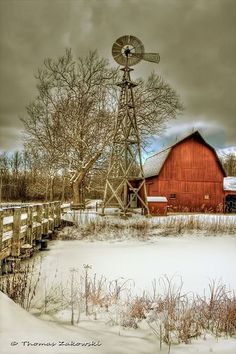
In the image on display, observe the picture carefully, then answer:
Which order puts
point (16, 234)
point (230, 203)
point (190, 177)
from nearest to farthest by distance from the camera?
1. point (16, 234)
2. point (190, 177)
3. point (230, 203)

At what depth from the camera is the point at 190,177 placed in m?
25.3

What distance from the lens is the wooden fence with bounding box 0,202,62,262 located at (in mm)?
7371

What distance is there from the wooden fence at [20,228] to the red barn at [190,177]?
12701 mm

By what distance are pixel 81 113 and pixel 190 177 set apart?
917cm

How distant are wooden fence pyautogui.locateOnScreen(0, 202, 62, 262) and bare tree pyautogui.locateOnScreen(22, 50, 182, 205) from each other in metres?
11.4

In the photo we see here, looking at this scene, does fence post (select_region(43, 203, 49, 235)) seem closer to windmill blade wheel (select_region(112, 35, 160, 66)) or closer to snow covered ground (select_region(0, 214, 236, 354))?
snow covered ground (select_region(0, 214, 236, 354))

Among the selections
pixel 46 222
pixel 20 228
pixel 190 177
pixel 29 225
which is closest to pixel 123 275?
pixel 20 228

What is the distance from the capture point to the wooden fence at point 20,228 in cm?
737

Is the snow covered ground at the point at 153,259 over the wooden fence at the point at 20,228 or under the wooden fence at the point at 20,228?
under

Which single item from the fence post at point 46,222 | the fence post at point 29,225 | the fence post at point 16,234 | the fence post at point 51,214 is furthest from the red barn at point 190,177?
the fence post at point 16,234

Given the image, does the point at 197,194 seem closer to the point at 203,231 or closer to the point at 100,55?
the point at 203,231

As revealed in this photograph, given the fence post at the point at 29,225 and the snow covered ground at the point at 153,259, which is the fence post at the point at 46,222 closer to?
the snow covered ground at the point at 153,259

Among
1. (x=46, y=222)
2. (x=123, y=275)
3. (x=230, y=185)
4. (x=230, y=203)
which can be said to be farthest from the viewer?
(x=230, y=203)

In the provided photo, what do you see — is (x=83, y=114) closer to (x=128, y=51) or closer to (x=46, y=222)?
(x=128, y=51)
